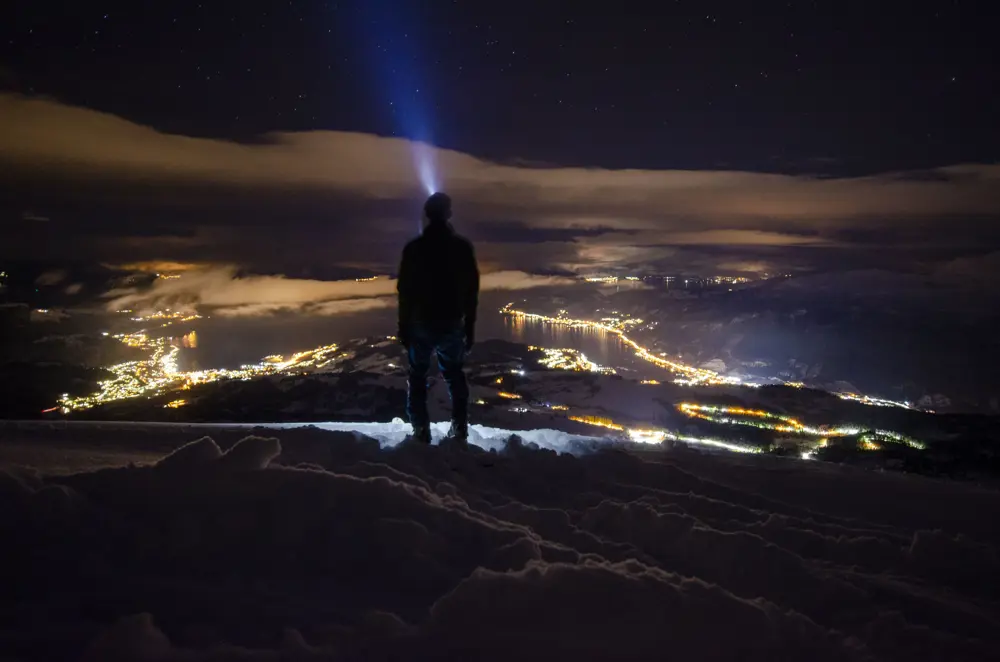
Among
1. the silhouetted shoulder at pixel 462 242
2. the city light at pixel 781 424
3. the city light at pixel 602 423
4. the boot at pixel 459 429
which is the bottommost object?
the city light at pixel 781 424

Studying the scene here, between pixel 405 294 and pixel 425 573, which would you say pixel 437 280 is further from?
pixel 425 573

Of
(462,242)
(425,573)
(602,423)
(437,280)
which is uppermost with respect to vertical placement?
(462,242)

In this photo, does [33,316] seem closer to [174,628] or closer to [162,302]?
[162,302]

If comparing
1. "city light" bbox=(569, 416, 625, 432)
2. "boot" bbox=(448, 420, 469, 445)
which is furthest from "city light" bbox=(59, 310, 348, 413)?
"boot" bbox=(448, 420, 469, 445)

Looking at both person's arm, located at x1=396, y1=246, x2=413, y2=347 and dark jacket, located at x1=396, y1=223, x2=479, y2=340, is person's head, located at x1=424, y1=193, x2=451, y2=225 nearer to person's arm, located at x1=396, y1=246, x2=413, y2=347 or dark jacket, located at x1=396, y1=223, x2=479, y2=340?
dark jacket, located at x1=396, y1=223, x2=479, y2=340

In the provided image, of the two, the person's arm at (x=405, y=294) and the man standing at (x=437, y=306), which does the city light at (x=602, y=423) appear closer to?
the man standing at (x=437, y=306)

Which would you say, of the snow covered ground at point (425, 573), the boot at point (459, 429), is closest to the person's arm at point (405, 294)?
the boot at point (459, 429)

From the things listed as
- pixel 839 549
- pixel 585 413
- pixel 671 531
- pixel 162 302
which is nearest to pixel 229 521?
pixel 671 531

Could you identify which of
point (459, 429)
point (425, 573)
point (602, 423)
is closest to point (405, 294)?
point (459, 429)
